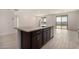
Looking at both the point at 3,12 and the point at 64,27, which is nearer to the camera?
the point at 3,12

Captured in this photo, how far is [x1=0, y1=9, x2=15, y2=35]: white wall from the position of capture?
153 cm

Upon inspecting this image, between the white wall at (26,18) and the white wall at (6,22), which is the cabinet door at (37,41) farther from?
the white wall at (6,22)

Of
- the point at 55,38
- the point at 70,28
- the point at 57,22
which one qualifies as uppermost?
the point at 57,22

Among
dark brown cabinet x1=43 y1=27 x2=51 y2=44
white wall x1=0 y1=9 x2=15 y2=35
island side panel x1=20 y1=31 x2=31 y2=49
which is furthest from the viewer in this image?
dark brown cabinet x1=43 y1=27 x2=51 y2=44

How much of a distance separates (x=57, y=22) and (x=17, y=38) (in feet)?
2.85

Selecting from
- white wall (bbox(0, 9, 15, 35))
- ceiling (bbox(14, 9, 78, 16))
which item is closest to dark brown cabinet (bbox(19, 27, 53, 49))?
white wall (bbox(0, 9, 15, 35))

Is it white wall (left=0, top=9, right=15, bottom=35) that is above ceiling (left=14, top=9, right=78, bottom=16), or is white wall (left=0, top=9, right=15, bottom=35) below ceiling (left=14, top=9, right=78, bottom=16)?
below

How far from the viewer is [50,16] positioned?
1.66 metres

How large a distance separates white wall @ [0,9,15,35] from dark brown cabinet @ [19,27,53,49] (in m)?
0.22

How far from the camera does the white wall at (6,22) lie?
153cm

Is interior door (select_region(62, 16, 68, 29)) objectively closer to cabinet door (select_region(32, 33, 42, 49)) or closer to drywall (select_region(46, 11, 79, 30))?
drywall (select_region(46, 11, 79, 30))
